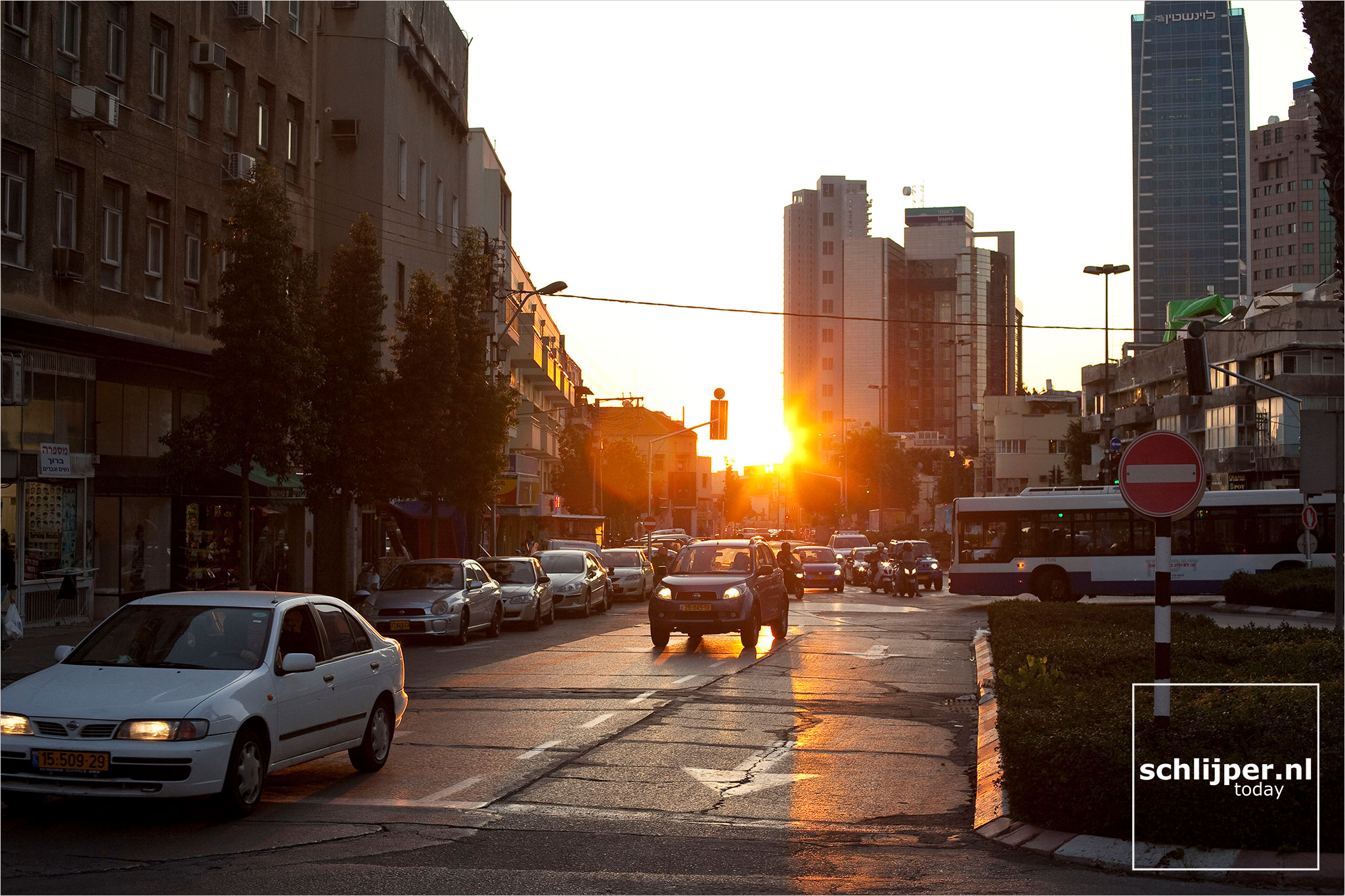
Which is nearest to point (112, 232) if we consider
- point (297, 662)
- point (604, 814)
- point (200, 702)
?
point (297, 662)

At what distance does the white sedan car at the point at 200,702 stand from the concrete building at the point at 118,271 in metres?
12.1

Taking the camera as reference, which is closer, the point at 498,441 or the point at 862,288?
the point at 498,441

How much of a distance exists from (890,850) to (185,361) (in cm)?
2381

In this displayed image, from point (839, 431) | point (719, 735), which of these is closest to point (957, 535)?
point (719, 735)

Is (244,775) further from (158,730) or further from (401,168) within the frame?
(401,168)

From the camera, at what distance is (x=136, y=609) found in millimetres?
9922

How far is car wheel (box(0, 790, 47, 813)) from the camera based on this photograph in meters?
8.90

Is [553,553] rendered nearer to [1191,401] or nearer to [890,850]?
[890,850]

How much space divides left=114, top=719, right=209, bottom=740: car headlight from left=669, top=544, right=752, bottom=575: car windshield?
50.3 feet

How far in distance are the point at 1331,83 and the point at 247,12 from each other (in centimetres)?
2439

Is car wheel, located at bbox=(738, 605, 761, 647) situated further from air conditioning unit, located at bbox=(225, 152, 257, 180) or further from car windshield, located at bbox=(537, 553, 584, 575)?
air conditioning unit, located at bbox=(225, 152, 257, 180)

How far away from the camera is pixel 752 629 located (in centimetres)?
2286

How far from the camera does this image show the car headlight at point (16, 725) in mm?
8359

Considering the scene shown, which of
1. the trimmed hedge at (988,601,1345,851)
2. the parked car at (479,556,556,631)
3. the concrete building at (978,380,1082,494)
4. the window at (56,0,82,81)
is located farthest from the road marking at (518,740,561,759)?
the concrete building at (978,380,1082,494)
